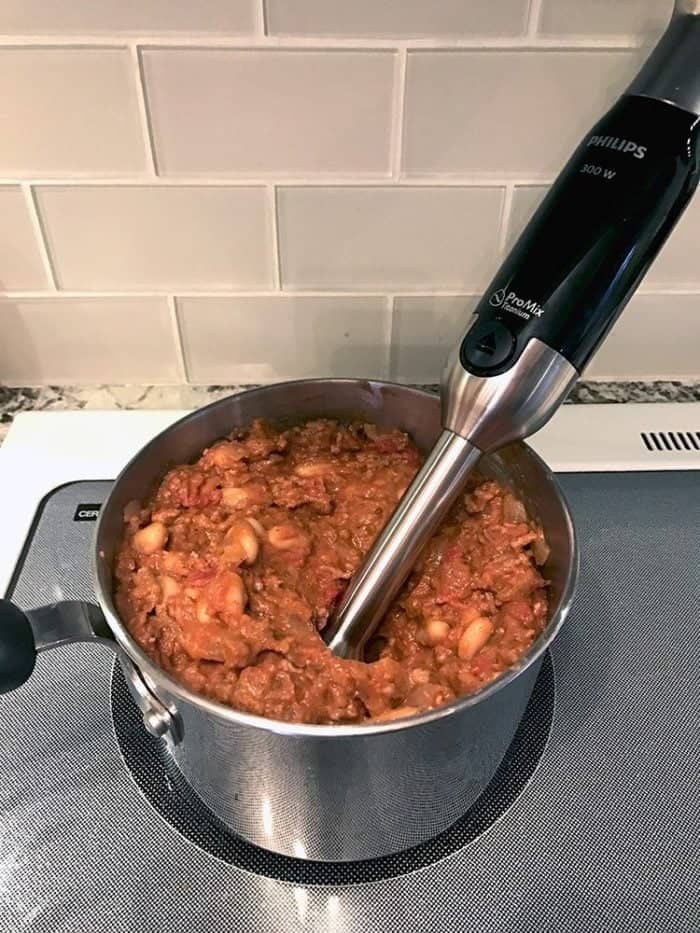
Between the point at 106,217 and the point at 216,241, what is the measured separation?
4.0 inches

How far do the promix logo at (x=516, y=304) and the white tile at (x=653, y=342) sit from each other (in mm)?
348

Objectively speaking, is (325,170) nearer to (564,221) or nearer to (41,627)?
(564,221)

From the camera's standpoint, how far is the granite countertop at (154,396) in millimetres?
895

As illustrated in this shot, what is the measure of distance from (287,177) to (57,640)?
0.45m

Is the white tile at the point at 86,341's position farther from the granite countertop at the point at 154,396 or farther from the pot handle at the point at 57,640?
the pot handle at the point at 57,640

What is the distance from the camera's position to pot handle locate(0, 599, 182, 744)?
0.50 meters

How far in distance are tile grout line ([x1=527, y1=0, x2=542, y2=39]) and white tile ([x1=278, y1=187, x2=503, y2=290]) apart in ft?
0.43

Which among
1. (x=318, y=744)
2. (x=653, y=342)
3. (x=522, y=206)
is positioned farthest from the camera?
(x=653, y=342)

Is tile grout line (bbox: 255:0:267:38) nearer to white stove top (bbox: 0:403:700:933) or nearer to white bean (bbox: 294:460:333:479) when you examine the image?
white bean (bbox: 294:460:333:479)

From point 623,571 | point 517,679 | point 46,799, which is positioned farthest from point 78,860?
point 623,571

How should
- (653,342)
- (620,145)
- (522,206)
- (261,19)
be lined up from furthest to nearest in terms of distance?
(653,342) < (522,206) < (261,19) < (620,145)

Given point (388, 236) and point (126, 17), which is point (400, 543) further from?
point (126, 17)

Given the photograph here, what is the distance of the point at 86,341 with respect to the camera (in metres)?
0.87

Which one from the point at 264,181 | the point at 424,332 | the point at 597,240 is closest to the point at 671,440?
the point at 424,332
